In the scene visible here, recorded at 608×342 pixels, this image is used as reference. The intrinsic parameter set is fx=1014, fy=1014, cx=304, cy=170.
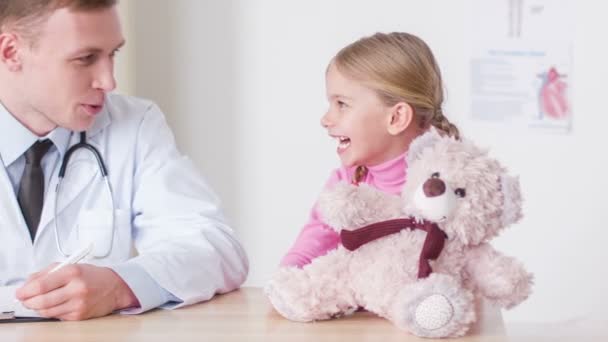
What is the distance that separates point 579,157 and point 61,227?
1.52 meters

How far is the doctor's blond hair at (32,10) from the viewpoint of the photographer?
171cm

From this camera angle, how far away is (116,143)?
181 centimetres

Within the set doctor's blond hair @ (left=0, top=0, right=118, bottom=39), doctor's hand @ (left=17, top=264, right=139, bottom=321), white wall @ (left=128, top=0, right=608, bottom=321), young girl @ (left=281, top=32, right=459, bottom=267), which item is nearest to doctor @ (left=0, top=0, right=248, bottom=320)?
doctor's blond hair @ (left=0, top=0, right=118, bottom=39)

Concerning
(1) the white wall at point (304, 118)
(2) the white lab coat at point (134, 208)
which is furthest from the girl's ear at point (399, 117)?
(1) the white wall at point (304, 118)

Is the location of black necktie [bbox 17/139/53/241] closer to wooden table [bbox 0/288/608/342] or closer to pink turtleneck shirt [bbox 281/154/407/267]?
wooden table [bbox 0/288/608/342]

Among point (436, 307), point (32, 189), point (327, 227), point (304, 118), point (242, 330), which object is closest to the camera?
point (436, 307)

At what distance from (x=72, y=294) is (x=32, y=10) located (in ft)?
1.87

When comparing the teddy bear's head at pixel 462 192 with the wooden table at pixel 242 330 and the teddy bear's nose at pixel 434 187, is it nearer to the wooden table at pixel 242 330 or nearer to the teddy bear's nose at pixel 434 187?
the teddy bear's nose at pixel 434 187

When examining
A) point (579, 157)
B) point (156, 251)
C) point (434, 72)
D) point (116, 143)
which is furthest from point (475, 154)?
point (579, 157)

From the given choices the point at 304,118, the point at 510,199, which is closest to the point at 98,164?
the point at 510,199

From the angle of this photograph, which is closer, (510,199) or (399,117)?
(510,199)

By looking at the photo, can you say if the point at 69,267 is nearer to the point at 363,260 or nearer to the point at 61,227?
the point at 61,227

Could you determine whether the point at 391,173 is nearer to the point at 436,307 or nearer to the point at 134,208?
the point at 436,307

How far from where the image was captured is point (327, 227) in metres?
1.49
